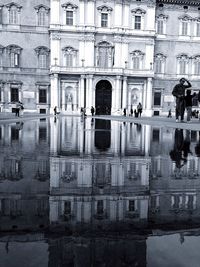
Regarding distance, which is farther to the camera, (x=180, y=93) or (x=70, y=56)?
(x=70, y=56)

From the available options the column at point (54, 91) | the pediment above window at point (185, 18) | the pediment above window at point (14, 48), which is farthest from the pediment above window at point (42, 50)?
the pediment above window at point (185, 18)

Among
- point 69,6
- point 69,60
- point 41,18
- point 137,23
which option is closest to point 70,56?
point 69,60

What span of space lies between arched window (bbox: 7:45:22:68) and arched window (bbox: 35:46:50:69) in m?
2.37

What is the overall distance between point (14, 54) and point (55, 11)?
7.46 meters

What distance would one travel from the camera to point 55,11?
120 feet

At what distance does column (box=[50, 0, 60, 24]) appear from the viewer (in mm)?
36625

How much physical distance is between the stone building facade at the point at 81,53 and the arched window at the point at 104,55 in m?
0.05

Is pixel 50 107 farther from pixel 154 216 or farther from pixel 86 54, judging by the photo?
pixel 154 216

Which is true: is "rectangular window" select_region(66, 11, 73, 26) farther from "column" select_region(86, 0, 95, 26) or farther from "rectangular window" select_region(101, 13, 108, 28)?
"rectangular window" select_region(101, 13, 108, 28)

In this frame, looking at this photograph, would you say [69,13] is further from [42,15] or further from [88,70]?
[88,70]

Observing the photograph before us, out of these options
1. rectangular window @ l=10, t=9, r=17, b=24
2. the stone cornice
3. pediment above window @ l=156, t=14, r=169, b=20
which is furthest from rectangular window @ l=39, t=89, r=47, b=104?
the stone cornice

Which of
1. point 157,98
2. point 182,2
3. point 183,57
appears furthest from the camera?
point 183,57

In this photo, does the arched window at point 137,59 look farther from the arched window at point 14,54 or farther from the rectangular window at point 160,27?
the arched window at point 14,54

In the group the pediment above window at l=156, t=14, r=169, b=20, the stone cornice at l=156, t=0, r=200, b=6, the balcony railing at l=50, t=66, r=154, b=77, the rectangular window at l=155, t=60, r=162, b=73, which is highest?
the stone cornice at l=156, t=0, r=200, b=6
